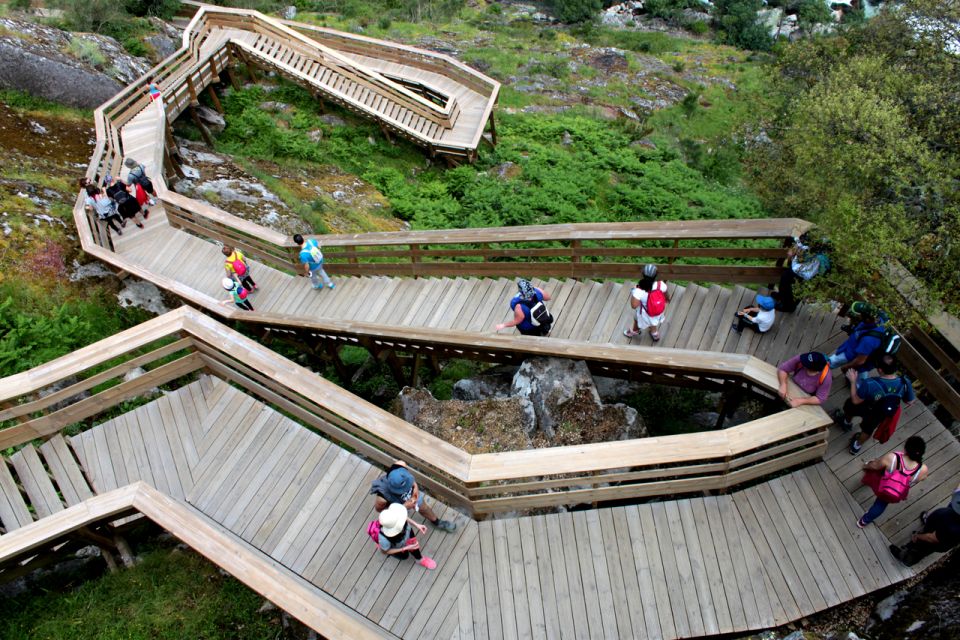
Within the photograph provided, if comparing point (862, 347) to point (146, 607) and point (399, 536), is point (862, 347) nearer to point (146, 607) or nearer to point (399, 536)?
point (399, 536)

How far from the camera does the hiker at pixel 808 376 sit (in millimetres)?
6762

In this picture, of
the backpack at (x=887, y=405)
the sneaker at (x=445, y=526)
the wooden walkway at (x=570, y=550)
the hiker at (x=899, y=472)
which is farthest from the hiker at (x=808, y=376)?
the sneaker at (x=445, y=526)

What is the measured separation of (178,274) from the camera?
40.9 ft

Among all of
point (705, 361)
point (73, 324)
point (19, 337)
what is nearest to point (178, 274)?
point (73, 324)

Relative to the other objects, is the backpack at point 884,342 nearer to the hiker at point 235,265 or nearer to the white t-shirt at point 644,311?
the white t-shirt at point 644,311

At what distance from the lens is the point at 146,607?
23.5 ft

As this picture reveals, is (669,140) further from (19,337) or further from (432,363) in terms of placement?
(19,337)

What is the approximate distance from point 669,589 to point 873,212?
5.28m

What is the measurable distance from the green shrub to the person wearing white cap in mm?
44969

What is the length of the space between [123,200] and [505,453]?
11248mm

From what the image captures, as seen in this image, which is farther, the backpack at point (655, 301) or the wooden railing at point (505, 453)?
the backpack at point (655, 301)

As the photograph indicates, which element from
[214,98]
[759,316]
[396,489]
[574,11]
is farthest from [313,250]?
[574,11]

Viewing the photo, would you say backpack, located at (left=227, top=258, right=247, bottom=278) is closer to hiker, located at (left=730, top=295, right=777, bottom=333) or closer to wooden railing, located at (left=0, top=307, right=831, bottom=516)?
wooden railing, located at (left=0, top=307, right=831, bottom=516)

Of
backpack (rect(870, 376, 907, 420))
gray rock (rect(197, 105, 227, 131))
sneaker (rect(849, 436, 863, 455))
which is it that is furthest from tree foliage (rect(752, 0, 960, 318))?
gray rock (rect(197, 105, 227, 131))
